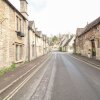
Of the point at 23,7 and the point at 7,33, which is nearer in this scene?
the point at 7,33

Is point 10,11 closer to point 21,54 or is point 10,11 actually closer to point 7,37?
point 7,37

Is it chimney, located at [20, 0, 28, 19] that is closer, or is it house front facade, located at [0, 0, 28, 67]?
house front facade, located at [0, 0, 28, 67]

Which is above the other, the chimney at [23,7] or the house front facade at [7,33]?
the chimney at [23,7]

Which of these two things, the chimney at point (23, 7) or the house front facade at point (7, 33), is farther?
the chimney at point (23, 7)

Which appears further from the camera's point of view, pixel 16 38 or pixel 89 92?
pixel 16 38

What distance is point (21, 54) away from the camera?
2441cm

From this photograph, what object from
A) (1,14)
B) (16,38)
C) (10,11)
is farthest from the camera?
(16,38)

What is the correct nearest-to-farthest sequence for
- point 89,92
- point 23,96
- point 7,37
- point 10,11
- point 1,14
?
1. point 23,96
2. point 89,92
3. point 1,14
4. point 7,37
5. point 10,11

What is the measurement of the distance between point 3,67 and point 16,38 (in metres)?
5.77

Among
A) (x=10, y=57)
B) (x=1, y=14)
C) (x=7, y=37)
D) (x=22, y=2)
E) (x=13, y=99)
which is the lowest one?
(x=13, y=99)

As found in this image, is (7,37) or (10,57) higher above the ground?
(7,37)

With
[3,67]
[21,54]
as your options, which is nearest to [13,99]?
[3,67]

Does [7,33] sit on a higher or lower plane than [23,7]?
lower

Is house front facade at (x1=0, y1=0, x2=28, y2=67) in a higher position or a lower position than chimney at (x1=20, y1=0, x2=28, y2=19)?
lower
